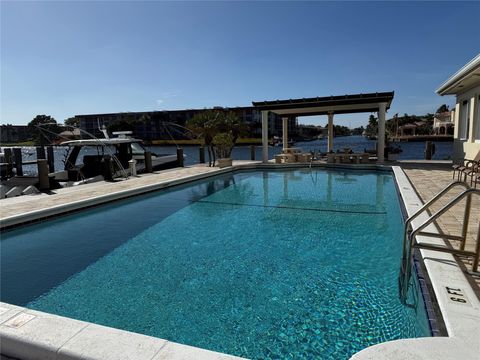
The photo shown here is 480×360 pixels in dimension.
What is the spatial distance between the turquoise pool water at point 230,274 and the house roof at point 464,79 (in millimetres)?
4249

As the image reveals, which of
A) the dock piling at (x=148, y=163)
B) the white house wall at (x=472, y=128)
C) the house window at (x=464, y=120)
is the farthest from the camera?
the dock piling at (x=148, y=163)

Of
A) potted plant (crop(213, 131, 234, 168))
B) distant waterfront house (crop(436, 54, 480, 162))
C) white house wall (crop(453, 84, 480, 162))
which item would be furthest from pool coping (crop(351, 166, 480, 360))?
potted plant (crop(213, 131, 234, 168))

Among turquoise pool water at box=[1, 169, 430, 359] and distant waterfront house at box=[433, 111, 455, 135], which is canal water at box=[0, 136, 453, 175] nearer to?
turquoise pool water at box=[1, 169, 430, 359]

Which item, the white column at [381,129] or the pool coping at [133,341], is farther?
the white column at [381,129]

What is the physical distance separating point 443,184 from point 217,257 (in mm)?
7208

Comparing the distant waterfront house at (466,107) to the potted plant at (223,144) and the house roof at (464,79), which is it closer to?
the house roof at (464,79)

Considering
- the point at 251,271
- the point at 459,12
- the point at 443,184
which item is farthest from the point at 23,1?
the point at 459,12

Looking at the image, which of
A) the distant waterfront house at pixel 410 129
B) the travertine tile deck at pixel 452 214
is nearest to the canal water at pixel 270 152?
the travertine tile deck at pixel 452 214

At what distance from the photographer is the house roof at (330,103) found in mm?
14703

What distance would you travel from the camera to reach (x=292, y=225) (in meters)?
6.59

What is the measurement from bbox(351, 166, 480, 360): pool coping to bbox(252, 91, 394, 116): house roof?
1228 centimetres

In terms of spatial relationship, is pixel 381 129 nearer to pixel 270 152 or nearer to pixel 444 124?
pixel 270 152

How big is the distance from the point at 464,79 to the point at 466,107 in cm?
334

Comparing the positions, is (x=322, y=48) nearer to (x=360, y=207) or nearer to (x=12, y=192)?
(x=360, y=207)
